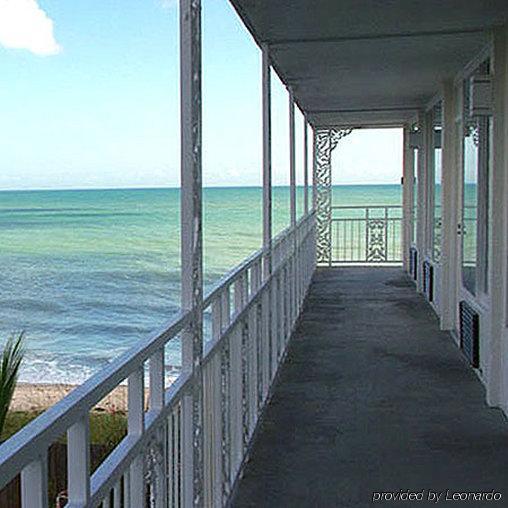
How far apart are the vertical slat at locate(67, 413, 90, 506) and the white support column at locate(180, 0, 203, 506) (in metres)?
1.01

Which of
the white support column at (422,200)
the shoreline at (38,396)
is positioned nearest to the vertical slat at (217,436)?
the shoreline at (38,396)

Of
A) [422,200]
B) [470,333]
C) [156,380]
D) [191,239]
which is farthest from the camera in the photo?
[422,200]

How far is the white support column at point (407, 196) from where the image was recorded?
37.1 ft

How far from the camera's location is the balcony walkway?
10.9ft

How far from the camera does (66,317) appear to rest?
18.2 metres

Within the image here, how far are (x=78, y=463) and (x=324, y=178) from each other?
11302 millimetres

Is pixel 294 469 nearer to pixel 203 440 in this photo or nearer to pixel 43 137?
pixel 203 440

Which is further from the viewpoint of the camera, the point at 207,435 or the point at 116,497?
the point at 207,435

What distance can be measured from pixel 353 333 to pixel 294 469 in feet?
11.1

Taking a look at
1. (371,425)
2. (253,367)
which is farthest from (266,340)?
(371,425)

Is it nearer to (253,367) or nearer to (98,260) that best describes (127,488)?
(253,367)

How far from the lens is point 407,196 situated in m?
11.4

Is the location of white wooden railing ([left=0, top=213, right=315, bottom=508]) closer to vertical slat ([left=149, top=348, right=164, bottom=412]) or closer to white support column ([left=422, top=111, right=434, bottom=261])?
vertical slat ([left=149, top=348, right=164, bottom=412])

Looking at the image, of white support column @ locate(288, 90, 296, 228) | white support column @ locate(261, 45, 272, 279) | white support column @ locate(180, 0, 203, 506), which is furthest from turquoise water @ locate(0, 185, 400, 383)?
white support column @ locate(180, 0, 203, 506)
